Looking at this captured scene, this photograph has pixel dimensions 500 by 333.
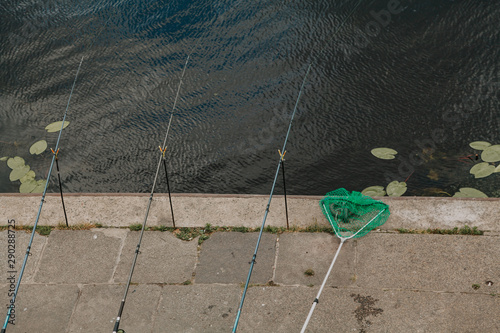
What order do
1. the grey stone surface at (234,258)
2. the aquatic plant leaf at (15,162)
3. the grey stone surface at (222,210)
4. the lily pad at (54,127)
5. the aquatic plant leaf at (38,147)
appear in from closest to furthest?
the grey stone surface at (234,258) → the grey stone surface at (222,210) → the aquatic plant leaf at (15,162) → the aquatic plant leaf at (38,147) → the lily pad at (54,127)

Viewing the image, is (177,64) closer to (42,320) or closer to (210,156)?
(210,156)

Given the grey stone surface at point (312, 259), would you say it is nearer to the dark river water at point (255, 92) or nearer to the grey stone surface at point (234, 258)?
the grey stone surface at point (234, 258)

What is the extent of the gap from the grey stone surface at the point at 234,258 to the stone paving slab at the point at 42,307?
143 cm

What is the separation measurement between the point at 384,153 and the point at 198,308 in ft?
11.3

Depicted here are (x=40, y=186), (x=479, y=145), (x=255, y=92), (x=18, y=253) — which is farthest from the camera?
(x=255, y=92)

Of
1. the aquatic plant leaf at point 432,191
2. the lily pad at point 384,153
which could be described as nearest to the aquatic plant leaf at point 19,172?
the lily pad at point 384,153

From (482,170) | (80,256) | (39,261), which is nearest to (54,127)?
(39,261)

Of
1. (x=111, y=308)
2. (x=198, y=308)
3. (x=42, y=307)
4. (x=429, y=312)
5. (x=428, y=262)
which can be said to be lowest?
→ (x=42, y=307)

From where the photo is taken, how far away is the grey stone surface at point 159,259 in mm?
6023

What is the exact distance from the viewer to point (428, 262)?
231 inches

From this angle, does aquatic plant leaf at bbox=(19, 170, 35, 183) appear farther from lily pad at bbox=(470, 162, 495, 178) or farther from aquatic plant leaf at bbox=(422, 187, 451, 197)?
lily pad at bbox=(470, 162, 495, 178)

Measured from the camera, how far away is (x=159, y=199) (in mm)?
6863

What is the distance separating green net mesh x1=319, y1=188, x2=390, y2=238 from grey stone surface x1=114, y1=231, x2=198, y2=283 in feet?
5.44

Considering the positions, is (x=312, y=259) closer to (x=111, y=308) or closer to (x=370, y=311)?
(x=370, y=311)
